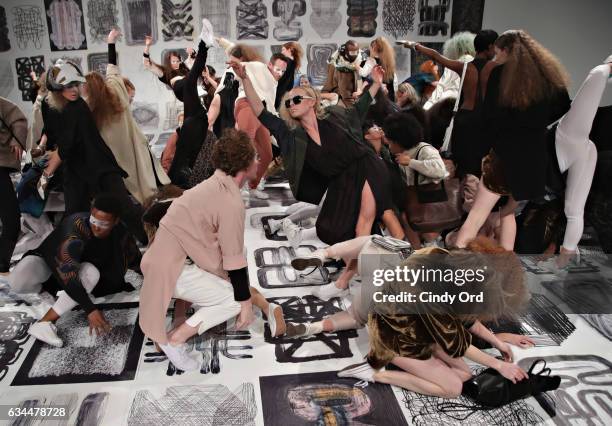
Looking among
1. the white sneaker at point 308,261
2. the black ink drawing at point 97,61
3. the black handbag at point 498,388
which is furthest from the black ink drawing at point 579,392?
the black ink drawing at point 97,61

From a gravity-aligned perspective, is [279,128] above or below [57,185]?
above

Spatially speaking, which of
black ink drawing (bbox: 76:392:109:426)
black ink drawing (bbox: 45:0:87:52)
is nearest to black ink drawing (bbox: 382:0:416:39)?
black ink drawing (bbox: 45:0:87:52)

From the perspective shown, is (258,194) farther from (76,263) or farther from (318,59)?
(318,59)

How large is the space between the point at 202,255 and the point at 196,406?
71 cm

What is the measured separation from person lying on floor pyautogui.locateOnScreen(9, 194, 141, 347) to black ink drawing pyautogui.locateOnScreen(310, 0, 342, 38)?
16.3ft

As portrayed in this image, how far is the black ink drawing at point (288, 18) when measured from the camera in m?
7.02

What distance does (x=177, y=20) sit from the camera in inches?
272

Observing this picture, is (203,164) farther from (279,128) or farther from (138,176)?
(279,128)

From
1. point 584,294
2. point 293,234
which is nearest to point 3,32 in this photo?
point 293,234

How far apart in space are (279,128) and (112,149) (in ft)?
4.55

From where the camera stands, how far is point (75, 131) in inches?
130

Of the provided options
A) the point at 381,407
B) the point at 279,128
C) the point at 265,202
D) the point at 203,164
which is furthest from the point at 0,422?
the point at 265,202

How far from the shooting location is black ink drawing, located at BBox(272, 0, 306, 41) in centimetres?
702

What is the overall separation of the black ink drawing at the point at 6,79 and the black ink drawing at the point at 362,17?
4577 mm
